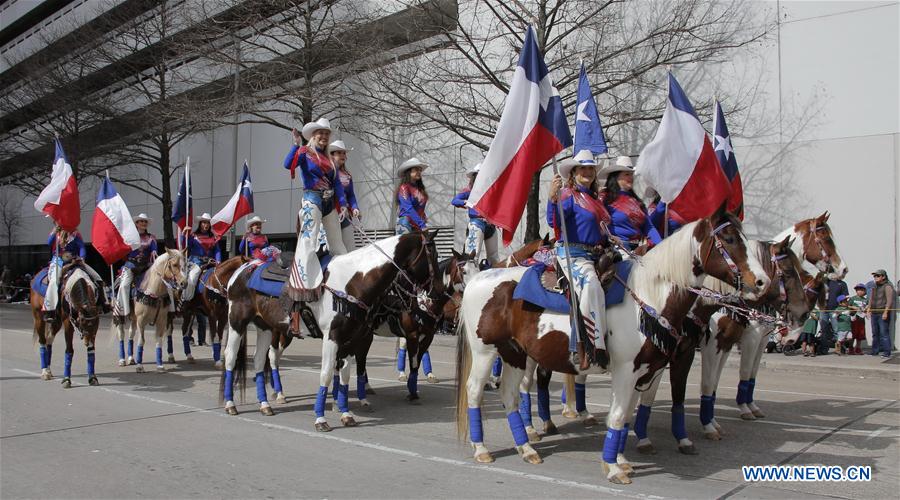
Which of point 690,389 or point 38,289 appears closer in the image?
point 690,389

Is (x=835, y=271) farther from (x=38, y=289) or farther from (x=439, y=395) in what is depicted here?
(x=38, y=289)

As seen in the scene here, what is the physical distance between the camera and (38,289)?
11758mm

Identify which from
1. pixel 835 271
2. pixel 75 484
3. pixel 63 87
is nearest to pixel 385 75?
pixel 835 271

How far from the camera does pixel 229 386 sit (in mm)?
9078

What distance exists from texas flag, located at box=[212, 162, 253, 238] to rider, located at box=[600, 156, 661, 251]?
9685 mm

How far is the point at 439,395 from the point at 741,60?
11483 millimetres

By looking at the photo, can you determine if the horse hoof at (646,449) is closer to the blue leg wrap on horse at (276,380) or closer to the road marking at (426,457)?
the road marking at (426,457)

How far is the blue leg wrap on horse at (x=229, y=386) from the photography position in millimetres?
9023

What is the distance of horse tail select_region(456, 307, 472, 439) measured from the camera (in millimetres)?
6902

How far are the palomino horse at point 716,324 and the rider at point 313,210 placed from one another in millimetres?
3974

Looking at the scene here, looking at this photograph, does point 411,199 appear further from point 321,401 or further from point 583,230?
point 583,230

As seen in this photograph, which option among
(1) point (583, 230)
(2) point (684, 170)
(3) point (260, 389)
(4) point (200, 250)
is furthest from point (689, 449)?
(4) point (200, 250)

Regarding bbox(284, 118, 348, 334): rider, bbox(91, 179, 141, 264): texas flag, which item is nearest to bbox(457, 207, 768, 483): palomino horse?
bbox(284, 118, 348, 334): rider

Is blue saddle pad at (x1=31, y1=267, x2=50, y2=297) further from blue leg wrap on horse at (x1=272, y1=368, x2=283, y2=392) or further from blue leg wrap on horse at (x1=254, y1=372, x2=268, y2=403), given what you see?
blue leg wrap on horse at (x1=254, y1=372, x2=268, y2=403)
